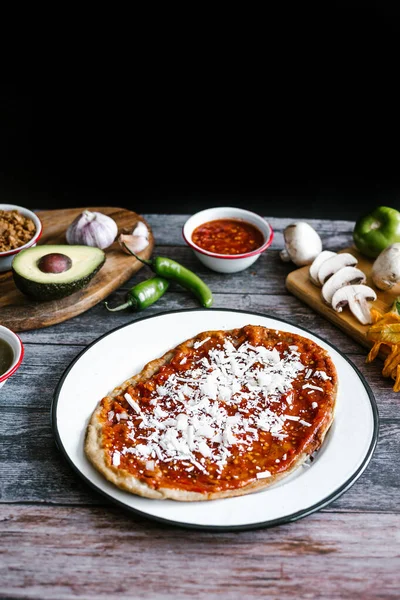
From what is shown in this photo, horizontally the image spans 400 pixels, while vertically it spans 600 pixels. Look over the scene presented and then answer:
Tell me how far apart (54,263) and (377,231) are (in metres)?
2.09

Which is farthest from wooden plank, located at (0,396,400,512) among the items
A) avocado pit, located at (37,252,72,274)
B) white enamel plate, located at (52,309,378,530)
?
avocado pit, located at (37,252,72,274)

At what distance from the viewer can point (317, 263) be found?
4156mm

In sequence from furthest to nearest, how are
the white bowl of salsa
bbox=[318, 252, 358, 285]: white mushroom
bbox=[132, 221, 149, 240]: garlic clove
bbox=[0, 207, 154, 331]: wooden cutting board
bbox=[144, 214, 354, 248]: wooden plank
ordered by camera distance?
1. bbox=[144, 214, 354, 248]: wooden plank
2. bbox=[132, 221, 149, 240]: garlic clove
3. the white bowl of salsa
4. bbox=[318, 252, 358, 285]: white mushroom
5. bbox=[0, 207, 154, 331]: wooden cutting board

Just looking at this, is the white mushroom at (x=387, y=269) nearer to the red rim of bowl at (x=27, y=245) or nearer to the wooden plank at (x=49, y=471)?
the wooden plank at (x=49, y=471)

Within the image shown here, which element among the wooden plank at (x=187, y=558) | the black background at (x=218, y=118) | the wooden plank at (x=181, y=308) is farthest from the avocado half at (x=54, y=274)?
the black background at (x=218, y=118)

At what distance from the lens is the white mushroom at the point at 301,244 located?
4.27 meters

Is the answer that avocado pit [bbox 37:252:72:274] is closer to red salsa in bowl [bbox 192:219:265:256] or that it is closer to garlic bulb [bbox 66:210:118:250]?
garlic bulb [bbox 66:210:118:250]

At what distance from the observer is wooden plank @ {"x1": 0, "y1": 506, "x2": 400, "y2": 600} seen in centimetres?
243

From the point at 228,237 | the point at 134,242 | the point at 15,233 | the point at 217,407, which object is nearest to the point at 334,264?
the point at 228,237

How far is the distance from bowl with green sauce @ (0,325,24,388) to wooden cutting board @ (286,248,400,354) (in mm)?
1787

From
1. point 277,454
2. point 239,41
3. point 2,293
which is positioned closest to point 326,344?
point 277,454

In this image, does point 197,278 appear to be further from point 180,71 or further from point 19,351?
point 180,71

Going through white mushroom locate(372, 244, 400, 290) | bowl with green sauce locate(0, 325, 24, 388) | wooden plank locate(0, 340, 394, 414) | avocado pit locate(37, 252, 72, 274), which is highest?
white mushroom locate(372, 244, 400, 290)

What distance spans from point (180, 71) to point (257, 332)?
9.27 feet
